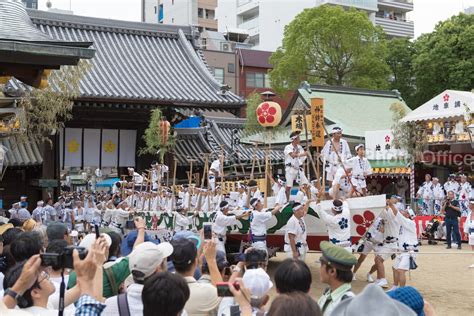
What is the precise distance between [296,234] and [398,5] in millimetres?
44640

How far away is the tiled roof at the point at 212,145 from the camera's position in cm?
2219

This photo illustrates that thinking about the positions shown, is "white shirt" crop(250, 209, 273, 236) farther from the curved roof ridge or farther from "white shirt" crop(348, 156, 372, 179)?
the curved roof ridge

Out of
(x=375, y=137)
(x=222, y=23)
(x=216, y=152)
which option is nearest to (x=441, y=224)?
Result: (x=375, y=137)

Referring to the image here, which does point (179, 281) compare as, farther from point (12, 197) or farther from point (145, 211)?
point (12, 197)

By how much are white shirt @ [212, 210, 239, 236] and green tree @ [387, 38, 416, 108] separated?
2602cm

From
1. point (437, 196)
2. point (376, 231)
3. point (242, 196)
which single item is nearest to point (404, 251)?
point (376, 231)

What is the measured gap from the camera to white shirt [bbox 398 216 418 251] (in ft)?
33.0

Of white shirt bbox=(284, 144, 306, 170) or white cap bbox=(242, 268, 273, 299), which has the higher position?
white shirt bbox=(284, 144, 306, 170)

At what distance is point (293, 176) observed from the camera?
11.9 meters

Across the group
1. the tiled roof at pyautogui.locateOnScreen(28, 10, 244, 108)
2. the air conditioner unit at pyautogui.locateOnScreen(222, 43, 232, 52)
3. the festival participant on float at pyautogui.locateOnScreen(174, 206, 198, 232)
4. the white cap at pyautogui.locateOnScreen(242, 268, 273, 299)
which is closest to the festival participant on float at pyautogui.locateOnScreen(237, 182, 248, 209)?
the festival participant on float at pyautogui.locateOnScreen(174, 206, 198, 232)

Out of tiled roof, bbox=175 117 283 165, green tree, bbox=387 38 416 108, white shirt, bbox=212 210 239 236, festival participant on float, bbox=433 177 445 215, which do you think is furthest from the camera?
green tree, bbox=387 38 416 108

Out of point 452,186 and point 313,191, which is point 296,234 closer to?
point 313,191

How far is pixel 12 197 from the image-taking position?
19.2m

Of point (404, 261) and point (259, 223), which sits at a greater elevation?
point (259, 223)
